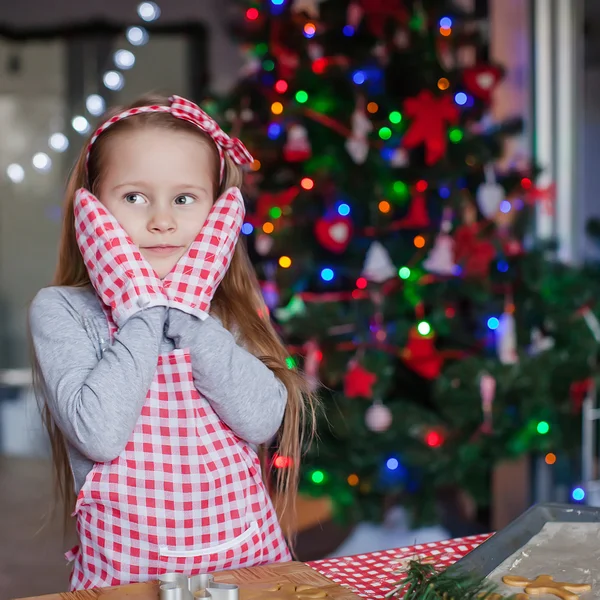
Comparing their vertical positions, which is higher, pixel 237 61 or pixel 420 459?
pixel 237 61

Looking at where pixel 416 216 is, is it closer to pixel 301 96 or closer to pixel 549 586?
pixel 301 96

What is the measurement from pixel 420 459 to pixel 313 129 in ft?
3.91

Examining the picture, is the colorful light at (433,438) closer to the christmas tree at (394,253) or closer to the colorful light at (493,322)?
the christmas tree at (394,253)

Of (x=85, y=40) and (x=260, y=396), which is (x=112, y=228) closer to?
(x=260, y=396)

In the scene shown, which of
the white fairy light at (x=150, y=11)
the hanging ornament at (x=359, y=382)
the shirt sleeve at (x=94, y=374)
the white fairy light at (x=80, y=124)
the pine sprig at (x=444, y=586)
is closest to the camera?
the pine sprig at (x=444, y=586)

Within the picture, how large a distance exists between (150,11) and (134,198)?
3.57 m

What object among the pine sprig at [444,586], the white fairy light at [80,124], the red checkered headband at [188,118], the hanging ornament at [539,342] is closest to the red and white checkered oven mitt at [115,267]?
the red checkered headband at [188,118]

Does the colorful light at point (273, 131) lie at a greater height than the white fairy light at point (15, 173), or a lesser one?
lesser

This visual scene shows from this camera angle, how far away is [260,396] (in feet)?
4.11

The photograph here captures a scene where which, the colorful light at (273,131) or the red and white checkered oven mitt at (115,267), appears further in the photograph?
the colorful light at (273,131)

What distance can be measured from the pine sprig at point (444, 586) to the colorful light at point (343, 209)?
7.37ft

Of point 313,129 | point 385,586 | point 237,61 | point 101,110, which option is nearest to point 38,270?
point 101,110

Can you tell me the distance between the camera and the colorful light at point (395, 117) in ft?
10.2

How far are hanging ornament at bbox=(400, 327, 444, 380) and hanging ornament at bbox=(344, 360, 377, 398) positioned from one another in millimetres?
189
